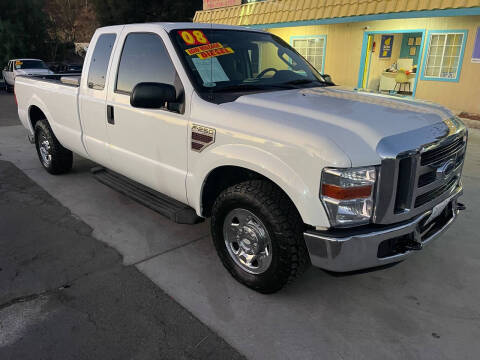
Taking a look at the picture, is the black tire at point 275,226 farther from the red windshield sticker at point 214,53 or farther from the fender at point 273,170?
the red windshield sticker at point 214,53

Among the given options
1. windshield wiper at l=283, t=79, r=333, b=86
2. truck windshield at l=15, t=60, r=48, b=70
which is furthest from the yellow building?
truck windshield at l=15, t=60, r=48, b=70

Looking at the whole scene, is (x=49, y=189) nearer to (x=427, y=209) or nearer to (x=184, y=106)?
(x=184, y=106)

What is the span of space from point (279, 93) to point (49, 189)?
141 inches

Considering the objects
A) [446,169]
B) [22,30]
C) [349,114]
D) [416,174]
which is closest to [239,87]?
[349,114]

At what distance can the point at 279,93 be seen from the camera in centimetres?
320

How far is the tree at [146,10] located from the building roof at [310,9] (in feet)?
38.3

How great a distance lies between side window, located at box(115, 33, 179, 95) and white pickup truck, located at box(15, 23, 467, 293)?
0.02 metres

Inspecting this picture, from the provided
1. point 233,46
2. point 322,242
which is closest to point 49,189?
point 233,46

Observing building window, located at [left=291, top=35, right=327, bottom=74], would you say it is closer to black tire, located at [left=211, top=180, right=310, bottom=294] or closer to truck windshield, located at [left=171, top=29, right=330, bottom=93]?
truck windshield, located at [left=171, top=29, right=330, bottom=93]

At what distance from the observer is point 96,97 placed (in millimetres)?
4109

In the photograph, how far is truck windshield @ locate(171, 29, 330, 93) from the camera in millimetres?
3199

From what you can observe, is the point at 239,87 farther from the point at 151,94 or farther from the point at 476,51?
the point at 476,51

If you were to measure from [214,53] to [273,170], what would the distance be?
4.57ft

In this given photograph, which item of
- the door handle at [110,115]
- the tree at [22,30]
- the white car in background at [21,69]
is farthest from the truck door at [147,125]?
the tree at [22,30]
